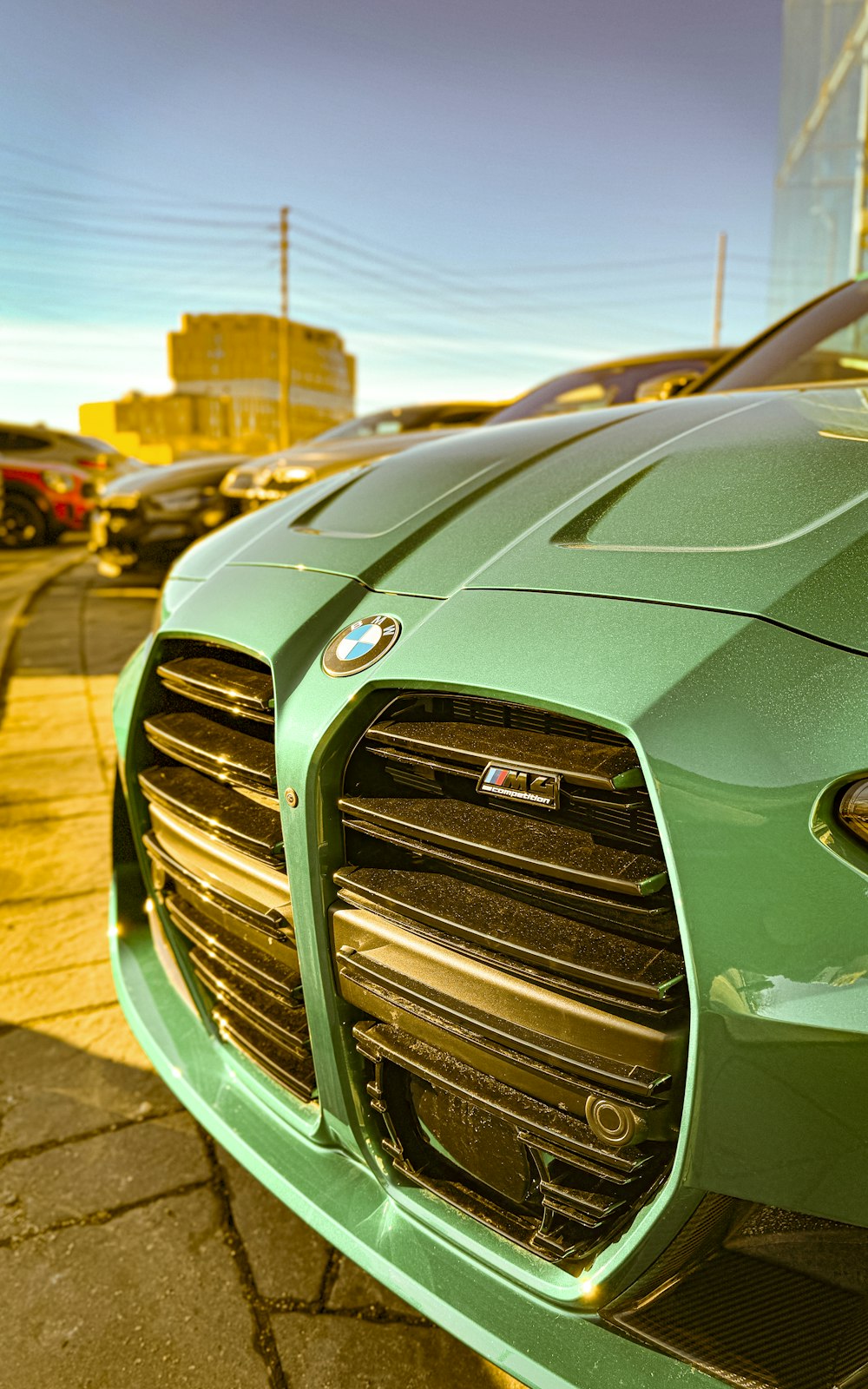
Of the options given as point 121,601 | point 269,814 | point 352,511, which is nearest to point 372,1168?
point 269,814

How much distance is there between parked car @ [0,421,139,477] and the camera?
1161 cm

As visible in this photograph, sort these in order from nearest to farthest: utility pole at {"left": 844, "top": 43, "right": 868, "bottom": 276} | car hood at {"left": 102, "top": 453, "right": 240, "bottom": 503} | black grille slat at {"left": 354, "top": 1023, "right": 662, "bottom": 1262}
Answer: black grille slat at {"left": 354, "top": 1023, "right": 662, "bottom": 1262}
car hood at {"left": 102, "top": 453, "right": 240, "bottom": 503}
utility pole at {"left": 844, "top": 43, "right": 868, "bottom": 276}

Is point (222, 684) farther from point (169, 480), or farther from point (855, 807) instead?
point (169, 480)

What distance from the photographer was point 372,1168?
1.14 m

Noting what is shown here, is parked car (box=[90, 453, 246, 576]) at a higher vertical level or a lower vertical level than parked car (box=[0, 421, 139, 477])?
lower

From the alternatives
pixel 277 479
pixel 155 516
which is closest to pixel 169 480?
pixel 155 516

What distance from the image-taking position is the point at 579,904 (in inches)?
34.9

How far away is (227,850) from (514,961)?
50cm

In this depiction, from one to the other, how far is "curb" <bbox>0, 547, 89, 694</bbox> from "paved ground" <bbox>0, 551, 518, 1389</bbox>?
3.09 meters

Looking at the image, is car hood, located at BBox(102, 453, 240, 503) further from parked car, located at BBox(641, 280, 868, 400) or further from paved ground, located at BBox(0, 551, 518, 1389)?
parked car, located at BBox(641, 280, 868, 400)

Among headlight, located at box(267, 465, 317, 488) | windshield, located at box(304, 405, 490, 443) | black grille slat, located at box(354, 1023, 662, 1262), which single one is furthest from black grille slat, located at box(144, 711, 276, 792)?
windshield, located at box(304, 405, 490, 443)

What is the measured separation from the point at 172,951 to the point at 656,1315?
3.12 feet

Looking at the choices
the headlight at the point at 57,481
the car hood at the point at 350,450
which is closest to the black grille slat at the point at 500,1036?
the car hood at the point at 350,450

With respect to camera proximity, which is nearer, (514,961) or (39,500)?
(514,961)
